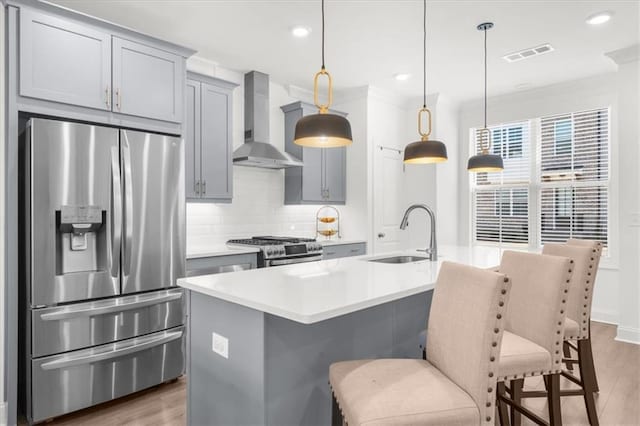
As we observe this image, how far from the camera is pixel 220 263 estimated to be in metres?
3.43

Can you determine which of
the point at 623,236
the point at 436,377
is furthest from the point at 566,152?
the point at 436,377

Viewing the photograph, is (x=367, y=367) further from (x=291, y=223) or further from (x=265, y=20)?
(x=291, y=223)

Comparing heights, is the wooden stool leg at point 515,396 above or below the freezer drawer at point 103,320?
below

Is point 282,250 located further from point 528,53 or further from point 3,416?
point 528,53

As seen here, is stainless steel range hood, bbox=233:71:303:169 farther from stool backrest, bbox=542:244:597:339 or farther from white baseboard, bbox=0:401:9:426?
stool backrest, bbox=542:244:597:339

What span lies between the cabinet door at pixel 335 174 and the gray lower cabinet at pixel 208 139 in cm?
136

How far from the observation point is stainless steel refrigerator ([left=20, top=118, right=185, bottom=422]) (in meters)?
2.38

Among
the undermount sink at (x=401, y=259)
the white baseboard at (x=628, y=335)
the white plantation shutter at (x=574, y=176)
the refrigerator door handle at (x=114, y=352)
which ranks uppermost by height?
the white plantation shutter at (x=574, y=176)

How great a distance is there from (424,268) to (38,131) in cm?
243

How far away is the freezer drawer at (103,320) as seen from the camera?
240 cm

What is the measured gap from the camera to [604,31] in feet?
11.2

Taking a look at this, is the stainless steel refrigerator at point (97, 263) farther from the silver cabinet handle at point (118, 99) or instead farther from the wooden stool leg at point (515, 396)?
the wooden stool leg at point (515, 396)

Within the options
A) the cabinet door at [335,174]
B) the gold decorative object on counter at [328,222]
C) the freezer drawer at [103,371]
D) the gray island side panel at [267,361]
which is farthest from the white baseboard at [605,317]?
the freezer drawer at [103,371]

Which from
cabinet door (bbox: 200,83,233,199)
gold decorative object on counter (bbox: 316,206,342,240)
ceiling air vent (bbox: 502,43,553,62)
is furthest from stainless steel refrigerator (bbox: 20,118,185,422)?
ceiling air vent (bbox: 502,43,553,62)
